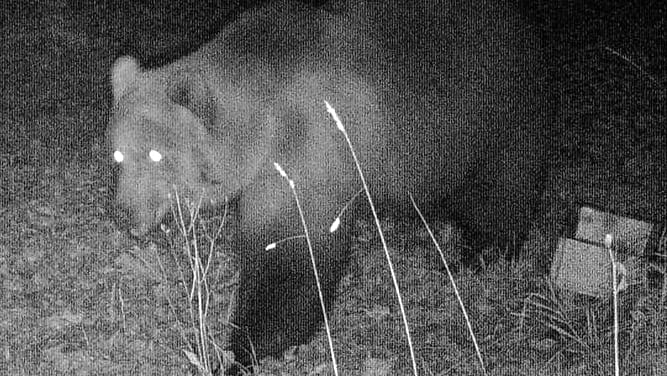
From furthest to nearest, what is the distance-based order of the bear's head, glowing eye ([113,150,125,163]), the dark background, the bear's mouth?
1. the dark background
2. the bear's mouth
3. glowing eye ([113,150,125,163])
4. the bear's head

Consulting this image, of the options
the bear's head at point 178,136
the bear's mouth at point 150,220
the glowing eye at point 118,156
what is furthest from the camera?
the bear's mouth at point 150,220

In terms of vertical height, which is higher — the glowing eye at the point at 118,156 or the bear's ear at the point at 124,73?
the bear's ear at the point at 124,73

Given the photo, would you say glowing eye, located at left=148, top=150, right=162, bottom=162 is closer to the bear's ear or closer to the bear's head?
the bear's head

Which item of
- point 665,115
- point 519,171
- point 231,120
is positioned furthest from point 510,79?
point 665,115

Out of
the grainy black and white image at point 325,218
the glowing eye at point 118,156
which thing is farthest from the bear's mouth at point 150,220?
the glowing eye at point 118,156

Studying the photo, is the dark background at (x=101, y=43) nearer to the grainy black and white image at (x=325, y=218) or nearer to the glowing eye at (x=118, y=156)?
the grainy black and white image at (x=325, y=218)

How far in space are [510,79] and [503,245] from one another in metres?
0.93

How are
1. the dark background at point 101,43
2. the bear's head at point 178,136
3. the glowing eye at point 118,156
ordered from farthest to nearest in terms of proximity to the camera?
1. the dark background at point 101,43
2. the glowing eye at point 118,156
3. the bear's head at point 178,136

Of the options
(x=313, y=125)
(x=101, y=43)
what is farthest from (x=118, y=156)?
(x=101, y=43)

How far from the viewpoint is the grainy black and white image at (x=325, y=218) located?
329cm

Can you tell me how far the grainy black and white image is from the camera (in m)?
3.29

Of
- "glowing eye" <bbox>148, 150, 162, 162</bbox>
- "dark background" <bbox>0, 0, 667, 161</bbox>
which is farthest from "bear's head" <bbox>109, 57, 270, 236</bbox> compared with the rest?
"dark background" <bbox>0, 0, 667, 161</bbox>

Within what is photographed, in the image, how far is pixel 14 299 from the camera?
4.00 metres

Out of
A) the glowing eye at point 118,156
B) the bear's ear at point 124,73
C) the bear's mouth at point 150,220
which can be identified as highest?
the bear's ear at point 124,73
